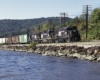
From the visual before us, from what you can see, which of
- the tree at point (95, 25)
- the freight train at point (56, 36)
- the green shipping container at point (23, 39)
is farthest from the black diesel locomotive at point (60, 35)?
the green shipping container at point (23, 39)

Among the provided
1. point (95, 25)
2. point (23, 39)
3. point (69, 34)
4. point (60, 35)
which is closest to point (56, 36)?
point (60, 35)

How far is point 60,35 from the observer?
76062mm

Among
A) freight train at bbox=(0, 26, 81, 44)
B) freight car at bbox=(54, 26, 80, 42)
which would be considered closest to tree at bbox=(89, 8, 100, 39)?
freight train at bbox=(0, 26, 81, 44)

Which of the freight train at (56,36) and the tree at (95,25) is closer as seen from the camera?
the freight train at (56,36)

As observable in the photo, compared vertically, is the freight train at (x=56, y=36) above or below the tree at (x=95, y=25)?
below

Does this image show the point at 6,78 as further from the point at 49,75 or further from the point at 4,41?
the point at 4,41

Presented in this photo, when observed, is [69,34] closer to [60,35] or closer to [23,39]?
[60,35]

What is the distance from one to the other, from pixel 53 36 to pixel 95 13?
14.9 meters

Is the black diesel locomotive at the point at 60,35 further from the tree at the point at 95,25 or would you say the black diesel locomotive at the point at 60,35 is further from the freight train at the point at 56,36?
the tree at the point at 95,25

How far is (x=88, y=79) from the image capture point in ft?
75.2

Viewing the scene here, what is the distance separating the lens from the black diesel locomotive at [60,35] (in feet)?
231

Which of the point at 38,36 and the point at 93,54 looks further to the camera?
the point at 38,36

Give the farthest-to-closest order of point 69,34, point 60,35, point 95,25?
point 95,25, point 60,35, point 69,34

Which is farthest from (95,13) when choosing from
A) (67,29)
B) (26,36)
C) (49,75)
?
(49,75)
